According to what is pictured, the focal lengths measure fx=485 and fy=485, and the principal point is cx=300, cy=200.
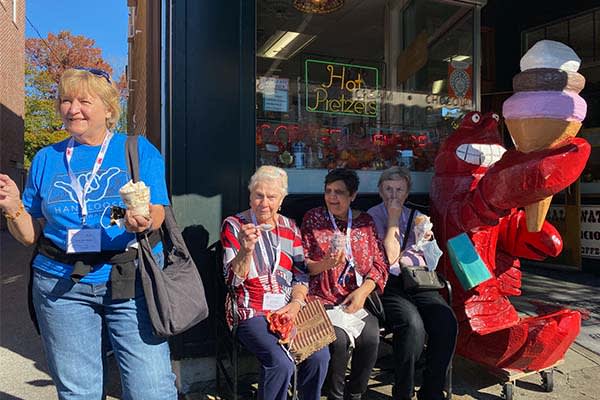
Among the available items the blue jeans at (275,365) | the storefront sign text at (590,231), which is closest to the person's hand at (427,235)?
the blue jeans at (275,365)

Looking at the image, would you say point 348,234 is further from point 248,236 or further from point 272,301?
point 248,236

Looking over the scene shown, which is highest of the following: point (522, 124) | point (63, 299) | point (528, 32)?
point (528, 32)

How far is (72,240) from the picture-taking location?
1.87 meters

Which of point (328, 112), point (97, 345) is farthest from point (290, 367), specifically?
point (328, 112)

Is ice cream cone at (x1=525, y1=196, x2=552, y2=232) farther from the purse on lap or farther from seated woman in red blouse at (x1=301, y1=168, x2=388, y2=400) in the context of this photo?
the purse on lap

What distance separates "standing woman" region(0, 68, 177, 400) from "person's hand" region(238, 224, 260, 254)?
0.47 meters

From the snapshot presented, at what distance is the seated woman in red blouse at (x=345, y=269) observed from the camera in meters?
2.64

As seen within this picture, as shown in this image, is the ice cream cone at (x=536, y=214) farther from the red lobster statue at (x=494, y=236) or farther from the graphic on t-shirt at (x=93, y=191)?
the graphic on t-shirt at (x=93, y=191)

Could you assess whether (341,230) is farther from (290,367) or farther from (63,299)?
(63,299)

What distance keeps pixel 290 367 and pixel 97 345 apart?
0.91 metres

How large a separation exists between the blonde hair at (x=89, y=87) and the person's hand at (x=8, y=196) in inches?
14.6

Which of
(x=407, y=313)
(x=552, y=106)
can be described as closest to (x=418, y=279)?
(x=407, y=313)

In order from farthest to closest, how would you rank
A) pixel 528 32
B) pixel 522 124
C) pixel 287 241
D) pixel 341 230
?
pixel 528 32
pixel 341 230
pixel 287 241
pixel 522 124

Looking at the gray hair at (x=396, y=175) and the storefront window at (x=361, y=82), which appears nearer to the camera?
the gray hair at (x=396, y=175)
